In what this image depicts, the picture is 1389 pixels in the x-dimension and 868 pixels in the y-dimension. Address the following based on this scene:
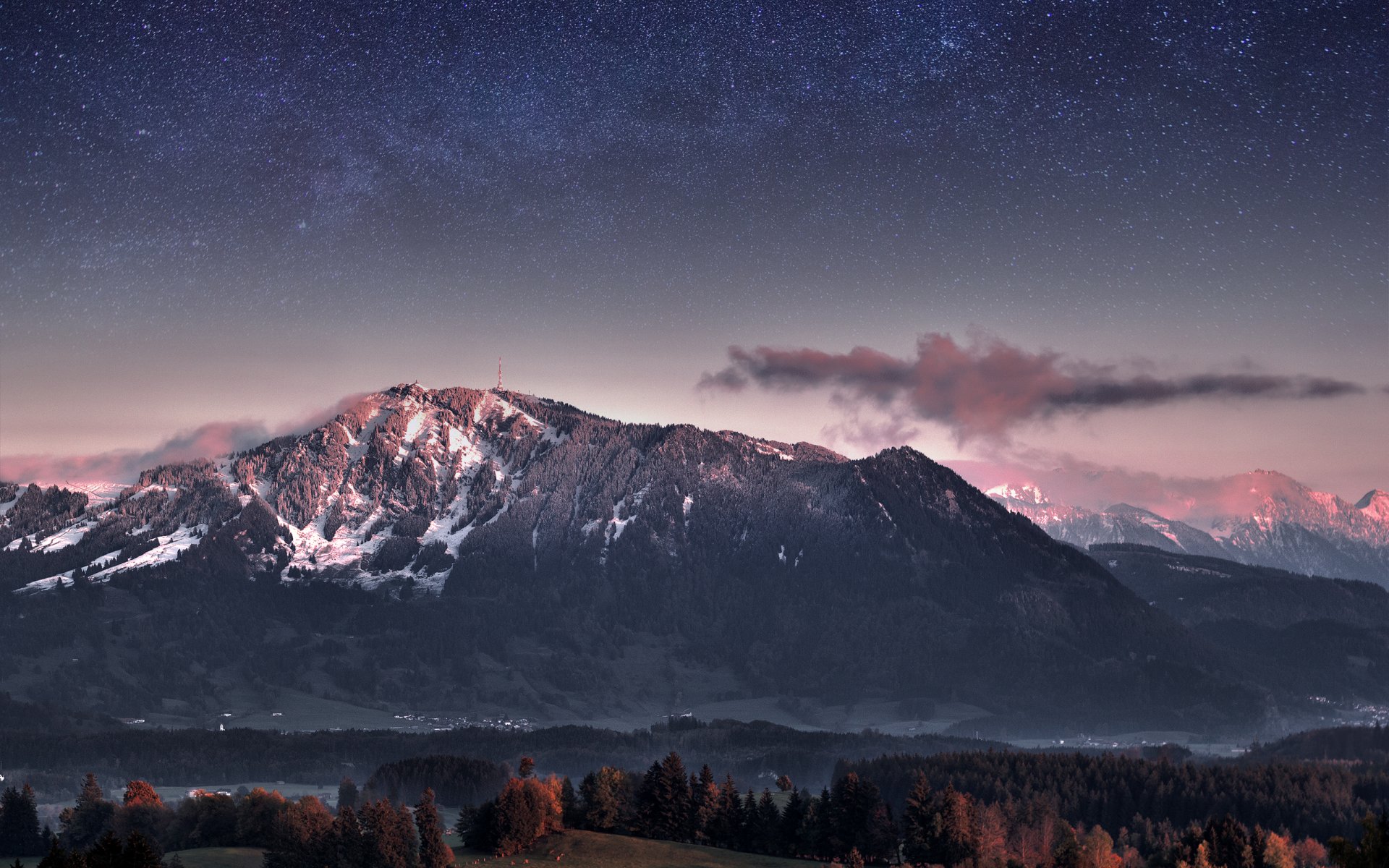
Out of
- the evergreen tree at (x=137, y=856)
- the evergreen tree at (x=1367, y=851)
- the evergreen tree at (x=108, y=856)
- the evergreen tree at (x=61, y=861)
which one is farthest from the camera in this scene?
the evergreen tree at (x=137, y=856)

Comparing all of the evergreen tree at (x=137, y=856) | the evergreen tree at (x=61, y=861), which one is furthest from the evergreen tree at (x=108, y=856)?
the evergreen tree at (x=61, y=861)

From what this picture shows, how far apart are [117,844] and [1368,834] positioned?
120174mm

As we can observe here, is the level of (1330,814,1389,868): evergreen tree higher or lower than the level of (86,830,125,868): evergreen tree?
higher

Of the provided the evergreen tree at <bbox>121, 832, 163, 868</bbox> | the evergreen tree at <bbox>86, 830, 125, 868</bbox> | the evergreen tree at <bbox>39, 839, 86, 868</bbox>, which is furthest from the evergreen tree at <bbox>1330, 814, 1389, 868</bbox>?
the evergreen tree at <bbox>86, 830, 125, 868</bbox>

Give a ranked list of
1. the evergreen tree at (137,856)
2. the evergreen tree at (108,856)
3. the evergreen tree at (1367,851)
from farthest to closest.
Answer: the evergreen tree at (137,856), the evergreen tree at (108,856), the evergreen tree at (1367,851)

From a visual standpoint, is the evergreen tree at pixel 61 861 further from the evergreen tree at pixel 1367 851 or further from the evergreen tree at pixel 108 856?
the evergreen tree at pixel 1367 851

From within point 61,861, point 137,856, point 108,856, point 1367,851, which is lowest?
point 108,856

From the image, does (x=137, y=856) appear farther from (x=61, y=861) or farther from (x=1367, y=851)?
(x=1367, y=851)

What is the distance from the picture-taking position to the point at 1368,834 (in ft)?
443

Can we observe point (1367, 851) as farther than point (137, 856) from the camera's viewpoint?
No

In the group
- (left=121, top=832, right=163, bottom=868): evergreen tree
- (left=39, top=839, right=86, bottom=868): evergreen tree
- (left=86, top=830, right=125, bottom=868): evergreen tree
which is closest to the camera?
(left=39, top=839, right=86, bottom=868): evergreen tree

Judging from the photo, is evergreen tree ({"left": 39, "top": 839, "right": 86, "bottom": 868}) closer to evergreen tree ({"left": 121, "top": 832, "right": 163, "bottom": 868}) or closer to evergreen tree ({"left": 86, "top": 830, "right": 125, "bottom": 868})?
evergreen tree ({"left": 86, "top": 830, "right": 125, "bottom": 868})

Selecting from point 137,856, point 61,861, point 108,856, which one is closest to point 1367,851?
point 61,861

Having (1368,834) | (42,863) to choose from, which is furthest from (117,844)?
(1368,834)
